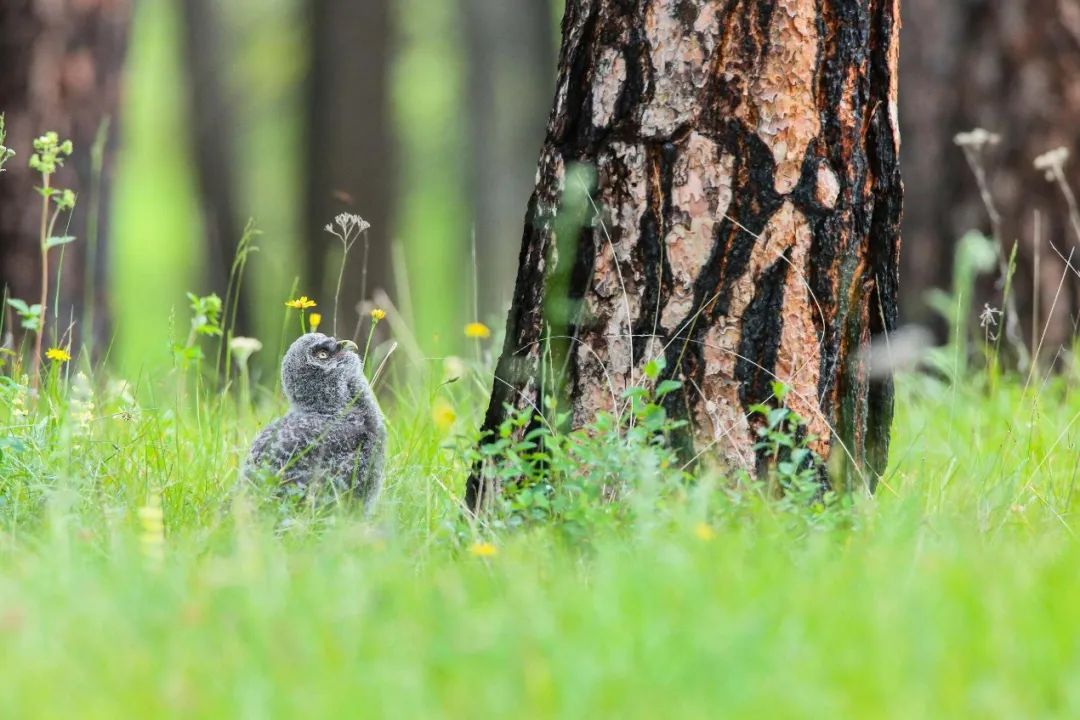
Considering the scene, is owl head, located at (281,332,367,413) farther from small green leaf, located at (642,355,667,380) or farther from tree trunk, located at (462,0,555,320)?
tree trunk, located at (462,0,555,320)

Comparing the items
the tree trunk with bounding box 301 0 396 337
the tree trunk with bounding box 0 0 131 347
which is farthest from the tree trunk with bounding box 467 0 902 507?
the tree trunk with bounding box 301 0 396 337

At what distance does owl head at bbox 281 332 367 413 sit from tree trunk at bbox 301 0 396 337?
828cm

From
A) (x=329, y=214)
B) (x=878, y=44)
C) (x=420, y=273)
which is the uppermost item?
(x=878, y=44)

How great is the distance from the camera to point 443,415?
3932 mm

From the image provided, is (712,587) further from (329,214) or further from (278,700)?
(329,214)

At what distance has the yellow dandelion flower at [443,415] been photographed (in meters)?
3.86

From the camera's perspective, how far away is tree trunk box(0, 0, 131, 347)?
7.11m

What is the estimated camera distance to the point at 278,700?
230cm

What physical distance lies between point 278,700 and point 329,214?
10.8 m

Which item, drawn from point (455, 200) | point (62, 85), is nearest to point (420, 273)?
point (455, 200)

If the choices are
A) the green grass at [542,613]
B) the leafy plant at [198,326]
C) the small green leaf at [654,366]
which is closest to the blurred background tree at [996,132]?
the green grass at [542,613]

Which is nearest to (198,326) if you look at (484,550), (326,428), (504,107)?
(326,428)


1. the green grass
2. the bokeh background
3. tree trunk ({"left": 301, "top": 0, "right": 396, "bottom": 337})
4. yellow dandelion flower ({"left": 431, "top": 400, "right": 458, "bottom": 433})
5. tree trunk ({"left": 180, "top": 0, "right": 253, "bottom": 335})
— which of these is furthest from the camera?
tree trunk ({"left": 180, "top": 0, "right": 253, "bottom": 335})

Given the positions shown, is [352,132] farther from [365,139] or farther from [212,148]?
[212,148]
